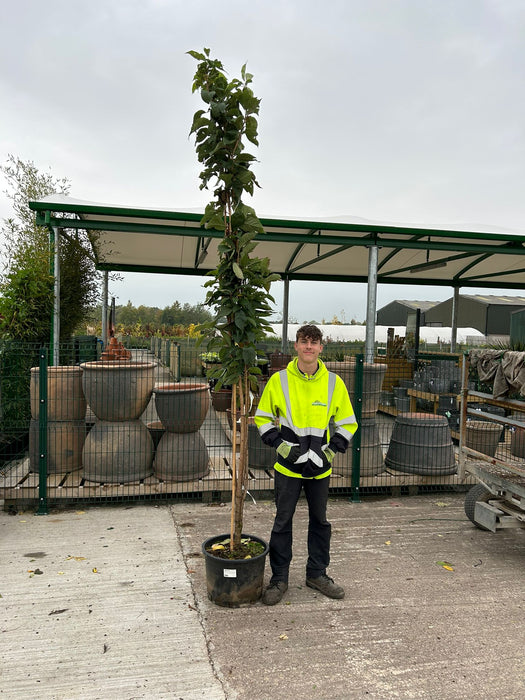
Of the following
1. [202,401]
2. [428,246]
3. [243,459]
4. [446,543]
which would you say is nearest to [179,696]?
[243,459]

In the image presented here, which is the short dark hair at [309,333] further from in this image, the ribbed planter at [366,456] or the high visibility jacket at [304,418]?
the ribbed planter at [366,456]

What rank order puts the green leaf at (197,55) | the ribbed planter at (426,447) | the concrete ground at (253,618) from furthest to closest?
the ribbed planter at (426,447)
the green leaf at (197,55)
the concrete ground at (253,618)

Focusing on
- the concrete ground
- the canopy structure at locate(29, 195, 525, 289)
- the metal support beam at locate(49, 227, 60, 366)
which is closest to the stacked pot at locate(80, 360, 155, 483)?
the concrete ground

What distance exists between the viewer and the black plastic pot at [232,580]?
347 centimetres

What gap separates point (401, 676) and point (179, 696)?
1.17 metres

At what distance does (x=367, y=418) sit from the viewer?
5988 mm

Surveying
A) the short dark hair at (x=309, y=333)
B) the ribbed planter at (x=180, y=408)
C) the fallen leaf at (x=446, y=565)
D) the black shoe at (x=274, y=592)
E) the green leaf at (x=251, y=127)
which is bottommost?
the fallen leaf at (x=446, y=565)

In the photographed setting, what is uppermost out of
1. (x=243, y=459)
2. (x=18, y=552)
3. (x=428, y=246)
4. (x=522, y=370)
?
(x=428, y=246)

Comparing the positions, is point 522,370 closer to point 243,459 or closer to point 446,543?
point 446,543

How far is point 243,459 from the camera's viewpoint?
144 inches

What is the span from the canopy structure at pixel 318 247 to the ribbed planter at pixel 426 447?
6.44 ft

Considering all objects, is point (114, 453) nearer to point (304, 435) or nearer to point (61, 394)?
point (61, 394)

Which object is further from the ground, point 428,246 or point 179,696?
point 428,246

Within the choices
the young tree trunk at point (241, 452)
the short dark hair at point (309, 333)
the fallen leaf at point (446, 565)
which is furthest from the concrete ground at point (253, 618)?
the short dark hair at point (309, 333)
